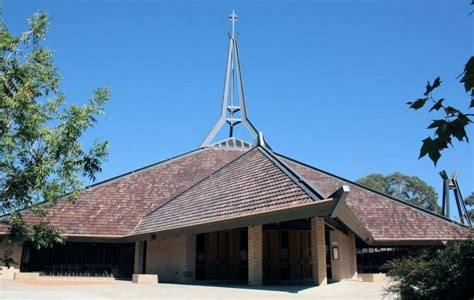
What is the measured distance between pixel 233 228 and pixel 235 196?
A: 2141mm

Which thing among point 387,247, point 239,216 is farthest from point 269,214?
point 387,247

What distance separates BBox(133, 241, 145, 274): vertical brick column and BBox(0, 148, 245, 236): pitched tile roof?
0.97 meters

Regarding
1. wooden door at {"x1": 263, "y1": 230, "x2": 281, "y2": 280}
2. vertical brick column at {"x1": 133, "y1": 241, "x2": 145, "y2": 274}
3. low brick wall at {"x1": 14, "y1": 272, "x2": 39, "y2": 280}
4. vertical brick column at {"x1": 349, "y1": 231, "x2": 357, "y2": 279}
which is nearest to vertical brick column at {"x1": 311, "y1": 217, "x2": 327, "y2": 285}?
wooden door at {"x1": 263, "y1": 230, "x2": 281, "y2": 280}

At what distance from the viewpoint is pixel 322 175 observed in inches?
1131

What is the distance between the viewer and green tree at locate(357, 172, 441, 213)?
73.6 m

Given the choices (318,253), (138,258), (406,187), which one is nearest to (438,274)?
(318,253)

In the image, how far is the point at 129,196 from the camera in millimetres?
27875

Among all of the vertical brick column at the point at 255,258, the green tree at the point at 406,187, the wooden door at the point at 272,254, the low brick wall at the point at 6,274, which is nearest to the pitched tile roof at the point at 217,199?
the vertical brick column at the point at 255,258

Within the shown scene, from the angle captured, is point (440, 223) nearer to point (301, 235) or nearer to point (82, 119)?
point (301, 235)

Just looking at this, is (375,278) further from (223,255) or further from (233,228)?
(233,228)

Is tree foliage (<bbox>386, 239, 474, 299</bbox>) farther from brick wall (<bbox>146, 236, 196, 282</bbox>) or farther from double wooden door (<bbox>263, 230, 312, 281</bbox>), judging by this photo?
brick wall (<bbox>146, 236, 196, 282</bbox>)

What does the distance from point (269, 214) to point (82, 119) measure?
7062mm

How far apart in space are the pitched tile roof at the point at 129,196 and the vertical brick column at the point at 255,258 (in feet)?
34.0

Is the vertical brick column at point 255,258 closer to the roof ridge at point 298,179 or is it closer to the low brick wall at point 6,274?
the roof ridge at point 298,179
